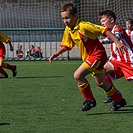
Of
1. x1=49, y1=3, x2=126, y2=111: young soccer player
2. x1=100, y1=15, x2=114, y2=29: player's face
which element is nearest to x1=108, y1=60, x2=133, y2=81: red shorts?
x1=100, y1=15, x2=114, y2=29: player's face

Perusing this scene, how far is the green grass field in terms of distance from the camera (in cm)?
645

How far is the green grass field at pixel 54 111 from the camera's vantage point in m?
6.45

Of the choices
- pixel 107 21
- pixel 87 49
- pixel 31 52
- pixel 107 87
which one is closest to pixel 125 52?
pixel 107 21

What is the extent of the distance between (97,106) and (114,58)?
3.49 ft

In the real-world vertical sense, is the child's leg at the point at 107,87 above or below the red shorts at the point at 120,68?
below

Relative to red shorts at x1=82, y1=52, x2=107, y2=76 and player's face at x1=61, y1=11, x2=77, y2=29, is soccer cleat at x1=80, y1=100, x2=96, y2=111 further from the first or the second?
player's face at x1=61, y1=11, x2=77, y2=29

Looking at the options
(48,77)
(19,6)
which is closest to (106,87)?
(48,77)

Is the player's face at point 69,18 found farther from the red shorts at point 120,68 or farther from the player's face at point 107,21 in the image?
the red shorts at point 120,68

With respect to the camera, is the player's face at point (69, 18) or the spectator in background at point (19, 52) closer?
the player's face at point (69, 18)

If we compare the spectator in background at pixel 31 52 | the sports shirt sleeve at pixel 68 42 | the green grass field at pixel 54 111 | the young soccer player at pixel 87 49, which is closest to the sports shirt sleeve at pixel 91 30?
the young soccer player at pixel 87 49

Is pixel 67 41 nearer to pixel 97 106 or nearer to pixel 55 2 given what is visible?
pixel 97 106

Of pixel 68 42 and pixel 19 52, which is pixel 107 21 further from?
pixel 19 52

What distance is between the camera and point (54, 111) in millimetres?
7703

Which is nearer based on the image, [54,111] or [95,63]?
[54,111]
